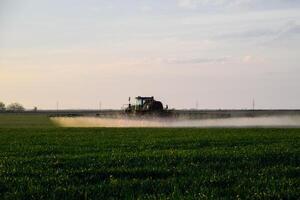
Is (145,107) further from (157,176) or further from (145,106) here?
(157,176)

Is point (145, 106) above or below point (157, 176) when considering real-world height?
above

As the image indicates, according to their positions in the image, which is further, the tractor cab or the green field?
the tractor cab

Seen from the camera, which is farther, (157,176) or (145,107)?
(145,107)

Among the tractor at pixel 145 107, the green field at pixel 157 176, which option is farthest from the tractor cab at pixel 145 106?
the green field at pixel 157 176

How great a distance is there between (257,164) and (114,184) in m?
6.75

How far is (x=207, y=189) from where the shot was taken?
14195mm

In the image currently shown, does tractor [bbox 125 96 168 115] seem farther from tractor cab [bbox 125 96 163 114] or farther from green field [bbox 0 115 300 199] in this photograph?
green field [bbox 0 115 300 199]

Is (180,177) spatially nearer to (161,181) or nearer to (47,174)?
(161,181)

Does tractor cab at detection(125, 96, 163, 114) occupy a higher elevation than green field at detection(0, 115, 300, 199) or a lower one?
higher

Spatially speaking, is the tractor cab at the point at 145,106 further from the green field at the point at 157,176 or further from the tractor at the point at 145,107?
the green field at the point at 157,176

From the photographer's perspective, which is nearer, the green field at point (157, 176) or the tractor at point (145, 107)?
the green field at point (157, 176)

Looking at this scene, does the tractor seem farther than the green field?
Yes

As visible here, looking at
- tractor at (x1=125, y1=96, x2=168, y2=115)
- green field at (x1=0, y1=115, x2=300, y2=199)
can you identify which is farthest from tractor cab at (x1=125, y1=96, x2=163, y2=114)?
green field at (x1=0, y1=115, x2=300, y2=199)

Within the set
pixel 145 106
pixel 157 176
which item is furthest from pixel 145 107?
pixel 157 176
